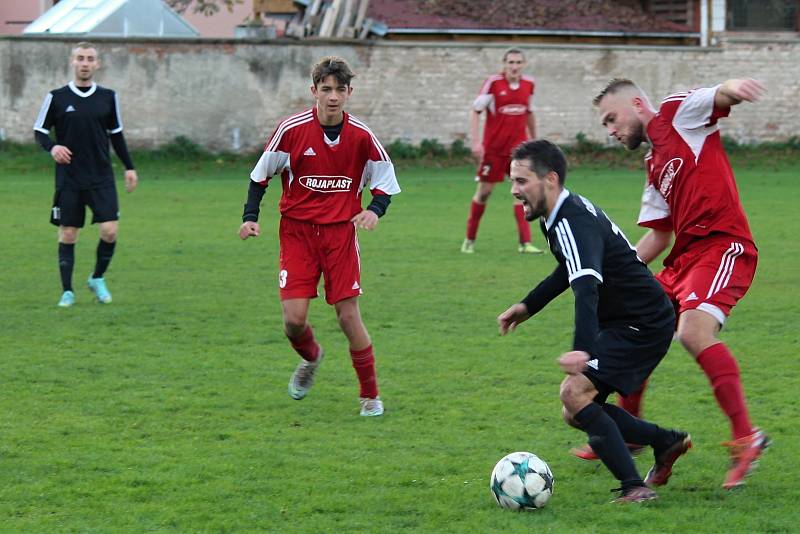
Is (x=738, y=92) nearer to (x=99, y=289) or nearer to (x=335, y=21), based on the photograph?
(x=99, y=289)

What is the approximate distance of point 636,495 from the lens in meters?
4.75

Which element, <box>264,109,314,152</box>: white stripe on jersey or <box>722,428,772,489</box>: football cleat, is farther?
<box>264,109,314,152</box>: white stripe on jersey

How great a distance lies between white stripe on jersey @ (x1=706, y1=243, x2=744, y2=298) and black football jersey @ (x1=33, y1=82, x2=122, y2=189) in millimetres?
5832

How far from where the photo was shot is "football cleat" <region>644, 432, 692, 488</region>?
5000mm

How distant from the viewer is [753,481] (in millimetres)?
5117

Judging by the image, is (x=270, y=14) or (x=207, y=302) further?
(x=270, y=14)

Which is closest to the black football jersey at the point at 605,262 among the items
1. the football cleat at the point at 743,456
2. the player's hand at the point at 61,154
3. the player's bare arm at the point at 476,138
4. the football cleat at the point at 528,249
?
the football cleat at the point at 743,456

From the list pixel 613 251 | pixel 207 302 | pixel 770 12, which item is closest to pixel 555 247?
pixel 613 251

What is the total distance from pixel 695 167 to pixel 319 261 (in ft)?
6.82

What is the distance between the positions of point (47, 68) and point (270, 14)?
9.19 m

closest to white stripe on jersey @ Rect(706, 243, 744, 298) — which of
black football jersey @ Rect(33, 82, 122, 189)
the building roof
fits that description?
black football jersey @ Rect(33, 82, 122, 189)

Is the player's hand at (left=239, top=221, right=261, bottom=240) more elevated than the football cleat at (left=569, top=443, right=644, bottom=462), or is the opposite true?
the player's hand at (left=239, top=221, right=261, bottom=240)

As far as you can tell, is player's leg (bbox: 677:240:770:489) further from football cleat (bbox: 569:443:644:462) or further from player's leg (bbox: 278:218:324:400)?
player's leg (bbox: 278:218:324:400)

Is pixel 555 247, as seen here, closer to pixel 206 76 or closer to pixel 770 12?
pixel 206 76
